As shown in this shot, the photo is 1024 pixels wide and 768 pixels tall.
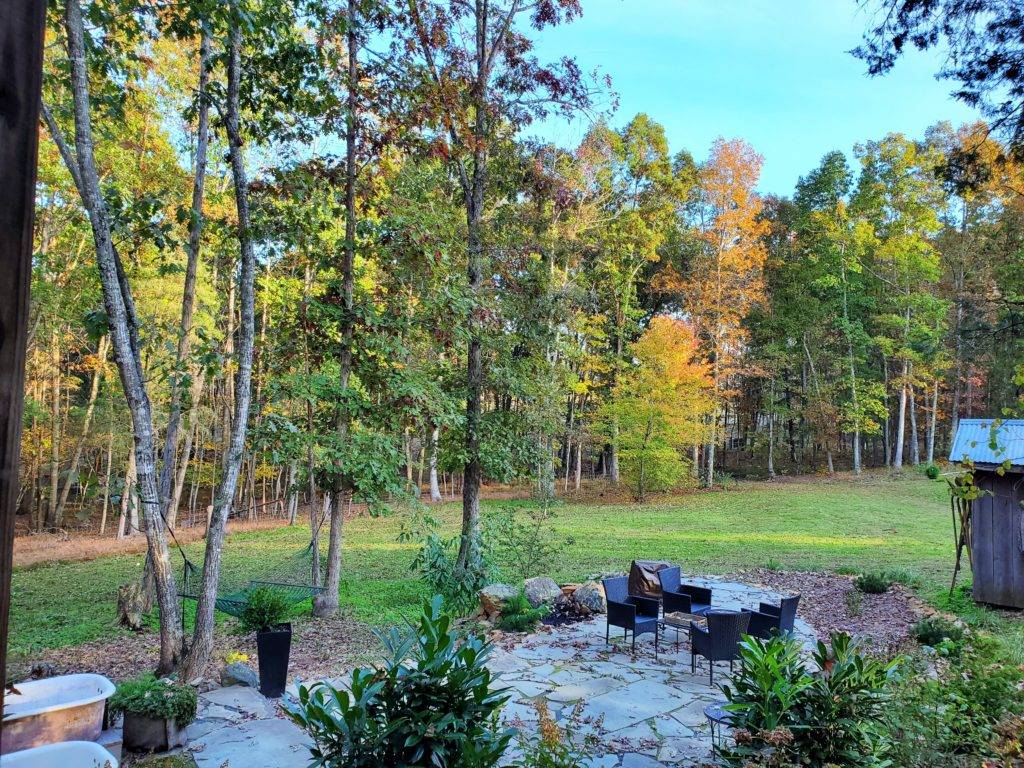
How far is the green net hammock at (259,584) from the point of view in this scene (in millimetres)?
6273

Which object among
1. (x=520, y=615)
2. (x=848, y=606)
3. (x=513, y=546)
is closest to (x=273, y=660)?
(x=520, y=615)

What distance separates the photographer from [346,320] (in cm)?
786

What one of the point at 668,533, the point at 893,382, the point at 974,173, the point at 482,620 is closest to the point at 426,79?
the point at 974,173

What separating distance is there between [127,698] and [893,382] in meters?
27.3

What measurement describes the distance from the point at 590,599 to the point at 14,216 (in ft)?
27.3

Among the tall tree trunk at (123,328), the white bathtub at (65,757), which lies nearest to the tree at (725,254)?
the tall tree trunk at (123,328)

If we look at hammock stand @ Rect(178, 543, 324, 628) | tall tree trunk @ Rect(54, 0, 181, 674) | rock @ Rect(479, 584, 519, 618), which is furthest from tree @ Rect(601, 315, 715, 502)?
tall tree trunk @ Rect(54, 0, 181, 674)

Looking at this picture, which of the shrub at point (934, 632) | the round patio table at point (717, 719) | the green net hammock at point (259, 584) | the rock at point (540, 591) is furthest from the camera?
the rock at point (540, 591)

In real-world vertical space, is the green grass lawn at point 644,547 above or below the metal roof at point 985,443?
below

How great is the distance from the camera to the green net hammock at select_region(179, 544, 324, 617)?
6273 millimetres

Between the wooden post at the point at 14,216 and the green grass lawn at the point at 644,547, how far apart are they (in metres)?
7.44

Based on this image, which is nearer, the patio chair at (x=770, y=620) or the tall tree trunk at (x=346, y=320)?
the patio chair at (x=770, y=620)

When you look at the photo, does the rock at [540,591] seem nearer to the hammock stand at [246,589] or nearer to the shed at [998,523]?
the hammock stand at [246,589]

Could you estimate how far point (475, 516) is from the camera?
9164 millimetres
